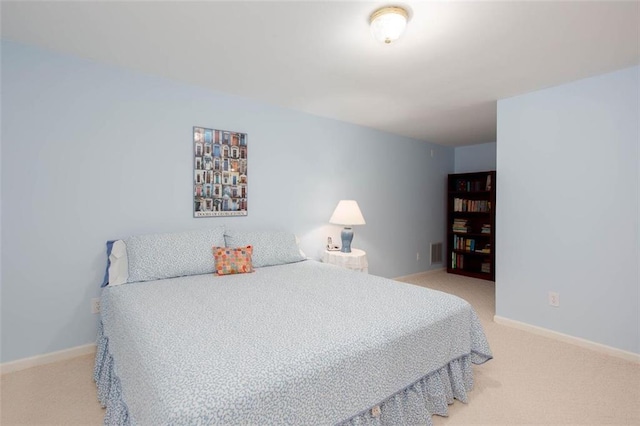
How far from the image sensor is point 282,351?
122 cm

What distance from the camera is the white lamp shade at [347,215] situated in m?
3.51

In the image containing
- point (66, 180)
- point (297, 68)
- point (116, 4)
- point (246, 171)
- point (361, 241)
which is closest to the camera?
point (116, 4)

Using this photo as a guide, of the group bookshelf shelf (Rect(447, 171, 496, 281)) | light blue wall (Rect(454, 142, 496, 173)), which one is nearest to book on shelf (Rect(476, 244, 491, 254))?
bookshelf shelf (Rect(447, 171, 496, 281))

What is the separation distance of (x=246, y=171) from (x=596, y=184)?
299 centimetres

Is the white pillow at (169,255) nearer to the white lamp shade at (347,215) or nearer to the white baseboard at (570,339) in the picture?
the white lamp shade at (347,215)

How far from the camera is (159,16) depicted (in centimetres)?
179

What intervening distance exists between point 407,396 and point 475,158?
464cm

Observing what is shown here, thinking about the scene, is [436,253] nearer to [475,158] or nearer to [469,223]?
[469,223]

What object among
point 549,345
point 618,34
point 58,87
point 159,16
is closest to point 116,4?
point 159,16

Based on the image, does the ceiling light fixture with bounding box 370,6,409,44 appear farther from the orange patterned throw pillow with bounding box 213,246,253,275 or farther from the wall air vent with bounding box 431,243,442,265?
the wall air vent with bounding box 431,243,442,265

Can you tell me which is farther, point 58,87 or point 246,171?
point 246,171

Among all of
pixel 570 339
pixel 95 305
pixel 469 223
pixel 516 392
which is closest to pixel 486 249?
pixel 469 223

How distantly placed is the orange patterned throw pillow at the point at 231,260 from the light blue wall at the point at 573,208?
8.01ft

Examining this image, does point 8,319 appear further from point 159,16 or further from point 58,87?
point 159,16
